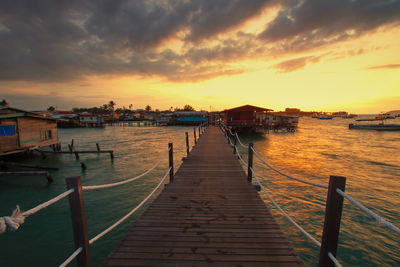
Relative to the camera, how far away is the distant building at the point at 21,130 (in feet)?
50.2

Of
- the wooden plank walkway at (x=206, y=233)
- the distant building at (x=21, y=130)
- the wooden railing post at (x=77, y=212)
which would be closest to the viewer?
the wooden railing post at (x=77, y=212)

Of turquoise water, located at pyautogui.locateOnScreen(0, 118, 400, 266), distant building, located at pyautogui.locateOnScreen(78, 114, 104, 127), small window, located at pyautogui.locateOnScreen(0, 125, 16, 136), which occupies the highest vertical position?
small window, located at pyautogui.locateOnScreen(0, 125, 16, 136)

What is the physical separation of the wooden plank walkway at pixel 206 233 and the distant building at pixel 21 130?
59.7 ft

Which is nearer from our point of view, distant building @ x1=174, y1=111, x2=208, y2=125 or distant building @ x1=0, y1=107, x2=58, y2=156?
distant building @ x1=0, y1=107, x2=58, y2=156

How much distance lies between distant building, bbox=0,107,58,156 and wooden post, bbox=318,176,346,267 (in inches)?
867

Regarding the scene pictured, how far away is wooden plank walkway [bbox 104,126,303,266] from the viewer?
3025 mm

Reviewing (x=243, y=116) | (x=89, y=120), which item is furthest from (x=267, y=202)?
(x=89, y=120)

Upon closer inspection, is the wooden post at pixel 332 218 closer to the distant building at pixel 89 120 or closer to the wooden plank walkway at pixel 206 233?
the wooden plank walkway at pixel 206 233

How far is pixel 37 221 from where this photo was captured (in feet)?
26.0

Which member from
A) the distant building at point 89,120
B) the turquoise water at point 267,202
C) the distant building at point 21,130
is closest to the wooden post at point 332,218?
the turquoise water at point 267,202

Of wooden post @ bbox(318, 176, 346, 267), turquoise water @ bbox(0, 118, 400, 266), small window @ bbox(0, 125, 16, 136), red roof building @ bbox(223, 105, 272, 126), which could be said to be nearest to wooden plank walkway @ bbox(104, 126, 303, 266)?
wooden post @ bbox(318, 176, 346, 267)

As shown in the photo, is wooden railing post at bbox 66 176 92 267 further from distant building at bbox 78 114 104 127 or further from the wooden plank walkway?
distant building at bbox 78 114 104 127

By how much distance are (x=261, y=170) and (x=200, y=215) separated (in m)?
10.9

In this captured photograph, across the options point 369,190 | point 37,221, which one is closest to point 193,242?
point 37,221
